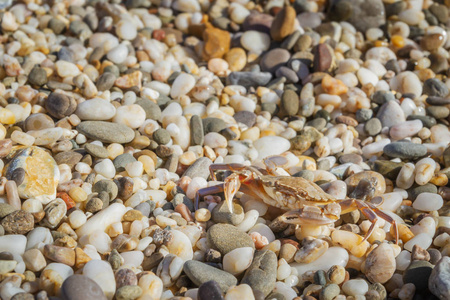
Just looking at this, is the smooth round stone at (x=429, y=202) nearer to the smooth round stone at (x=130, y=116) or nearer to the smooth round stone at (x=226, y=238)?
the smooth round stone at (x=226, y=238)

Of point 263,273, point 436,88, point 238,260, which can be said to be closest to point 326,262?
point 263,273

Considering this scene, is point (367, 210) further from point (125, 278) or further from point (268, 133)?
point (125, 278)

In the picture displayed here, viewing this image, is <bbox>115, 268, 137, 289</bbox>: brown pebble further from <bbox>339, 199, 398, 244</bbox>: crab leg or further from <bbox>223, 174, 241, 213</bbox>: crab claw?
<bbox>339, 199, 398, 244</bbox>: crab leg

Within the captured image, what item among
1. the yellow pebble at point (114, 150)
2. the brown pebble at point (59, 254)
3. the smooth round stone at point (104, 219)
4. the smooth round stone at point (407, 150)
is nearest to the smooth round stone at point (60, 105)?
the yellow pebble at point (114, 150)

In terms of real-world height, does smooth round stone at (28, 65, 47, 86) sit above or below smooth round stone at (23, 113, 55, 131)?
above

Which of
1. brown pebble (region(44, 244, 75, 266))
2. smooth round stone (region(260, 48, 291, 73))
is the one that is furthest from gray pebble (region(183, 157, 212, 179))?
smooth round stone (region(260, 48, 291, 73))

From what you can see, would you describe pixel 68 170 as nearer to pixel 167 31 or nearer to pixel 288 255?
pixel 288 255

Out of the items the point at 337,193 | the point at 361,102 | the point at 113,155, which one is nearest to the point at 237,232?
the point at 337,193
